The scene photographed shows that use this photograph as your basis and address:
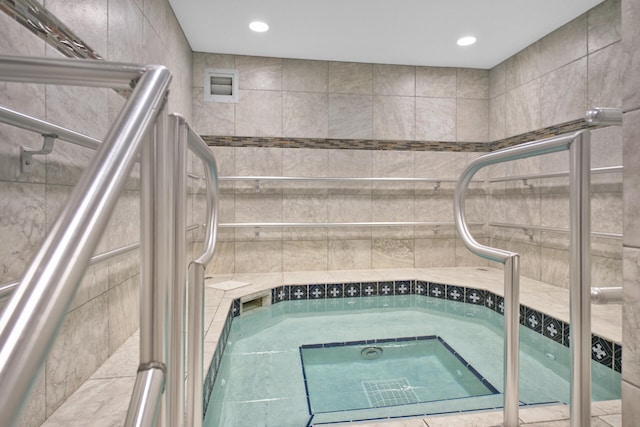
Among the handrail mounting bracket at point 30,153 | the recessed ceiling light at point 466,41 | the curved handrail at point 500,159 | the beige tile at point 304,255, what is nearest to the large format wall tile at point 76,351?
the handrail mounting bracket at point 30,153

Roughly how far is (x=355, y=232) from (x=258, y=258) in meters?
1.07

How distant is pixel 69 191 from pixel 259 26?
2179 mm

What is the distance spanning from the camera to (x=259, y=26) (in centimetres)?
279

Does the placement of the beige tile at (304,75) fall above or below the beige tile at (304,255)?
above

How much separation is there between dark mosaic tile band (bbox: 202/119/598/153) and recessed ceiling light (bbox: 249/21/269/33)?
98 centimetres

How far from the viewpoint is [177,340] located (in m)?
0.55

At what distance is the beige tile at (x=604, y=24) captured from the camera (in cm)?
238

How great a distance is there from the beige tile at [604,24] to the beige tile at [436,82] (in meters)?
1.26

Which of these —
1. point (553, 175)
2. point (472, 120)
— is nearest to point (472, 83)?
point (472, 120)

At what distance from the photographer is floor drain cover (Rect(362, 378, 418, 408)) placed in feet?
4.92

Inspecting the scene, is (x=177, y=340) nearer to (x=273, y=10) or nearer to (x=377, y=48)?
(x=273, y=10)

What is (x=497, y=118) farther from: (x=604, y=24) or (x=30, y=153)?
(x=30, y=153)

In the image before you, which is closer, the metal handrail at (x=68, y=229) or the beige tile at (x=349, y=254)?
the metal handrail at (x=68, y=229)

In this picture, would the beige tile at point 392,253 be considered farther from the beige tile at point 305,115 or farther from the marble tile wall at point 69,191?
the marble tile wall at point 69,191
